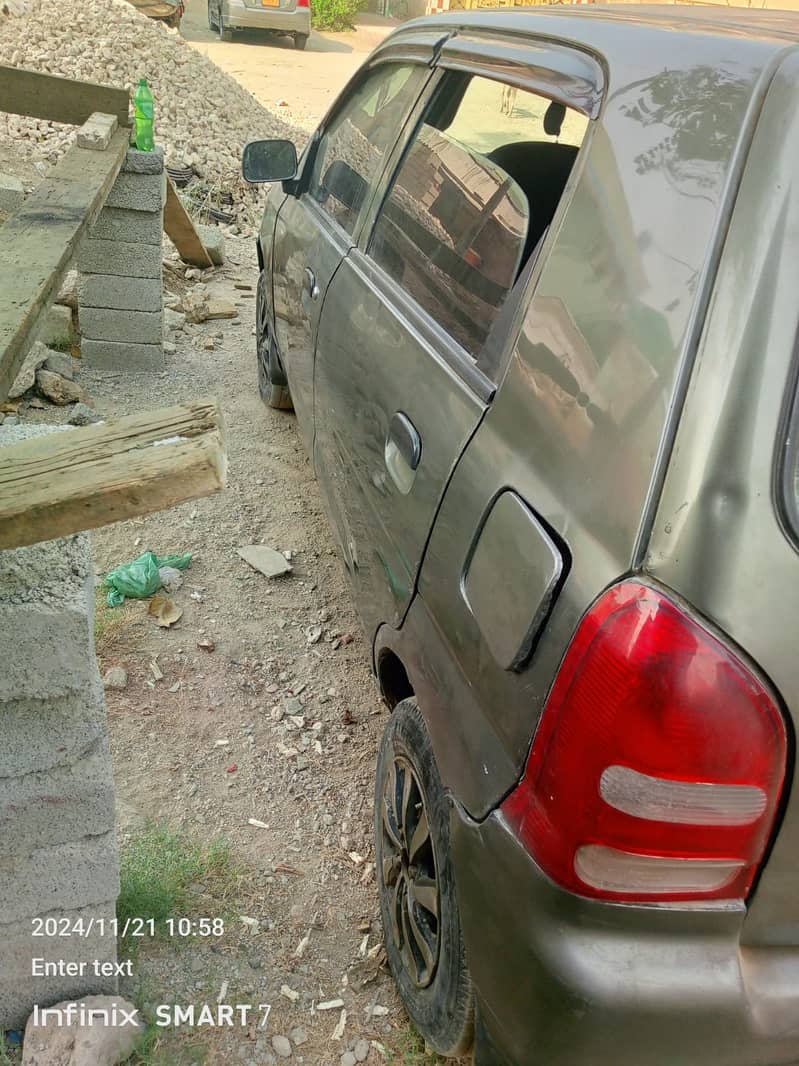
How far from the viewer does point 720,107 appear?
4.55ft

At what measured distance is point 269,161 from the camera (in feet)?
12.1

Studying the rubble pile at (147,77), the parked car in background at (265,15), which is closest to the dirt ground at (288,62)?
the parked car in background at (265,15)

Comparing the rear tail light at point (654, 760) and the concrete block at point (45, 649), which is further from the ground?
the rear tail light at point (654, 760)

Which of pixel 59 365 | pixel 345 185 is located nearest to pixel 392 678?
pixel 345 185

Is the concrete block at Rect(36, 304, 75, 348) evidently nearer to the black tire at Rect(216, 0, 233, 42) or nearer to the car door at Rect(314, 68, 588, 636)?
the car door at Rect(314, 68, 588, 636)

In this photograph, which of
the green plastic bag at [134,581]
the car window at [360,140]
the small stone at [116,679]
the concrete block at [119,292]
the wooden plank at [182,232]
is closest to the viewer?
the car window at [360,140]

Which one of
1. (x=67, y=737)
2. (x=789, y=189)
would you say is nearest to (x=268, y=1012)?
(x=67, y=737)

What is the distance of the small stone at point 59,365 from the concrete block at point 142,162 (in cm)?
111

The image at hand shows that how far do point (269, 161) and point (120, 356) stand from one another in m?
2.19

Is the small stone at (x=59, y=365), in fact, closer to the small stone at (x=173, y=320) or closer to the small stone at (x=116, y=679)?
the small stone at (x=173, y=320)

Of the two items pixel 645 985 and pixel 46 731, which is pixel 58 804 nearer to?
pixel 46 731

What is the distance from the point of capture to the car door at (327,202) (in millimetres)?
2873

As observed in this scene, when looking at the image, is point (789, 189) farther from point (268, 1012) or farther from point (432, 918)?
point (268, 1012)

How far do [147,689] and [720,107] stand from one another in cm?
249
